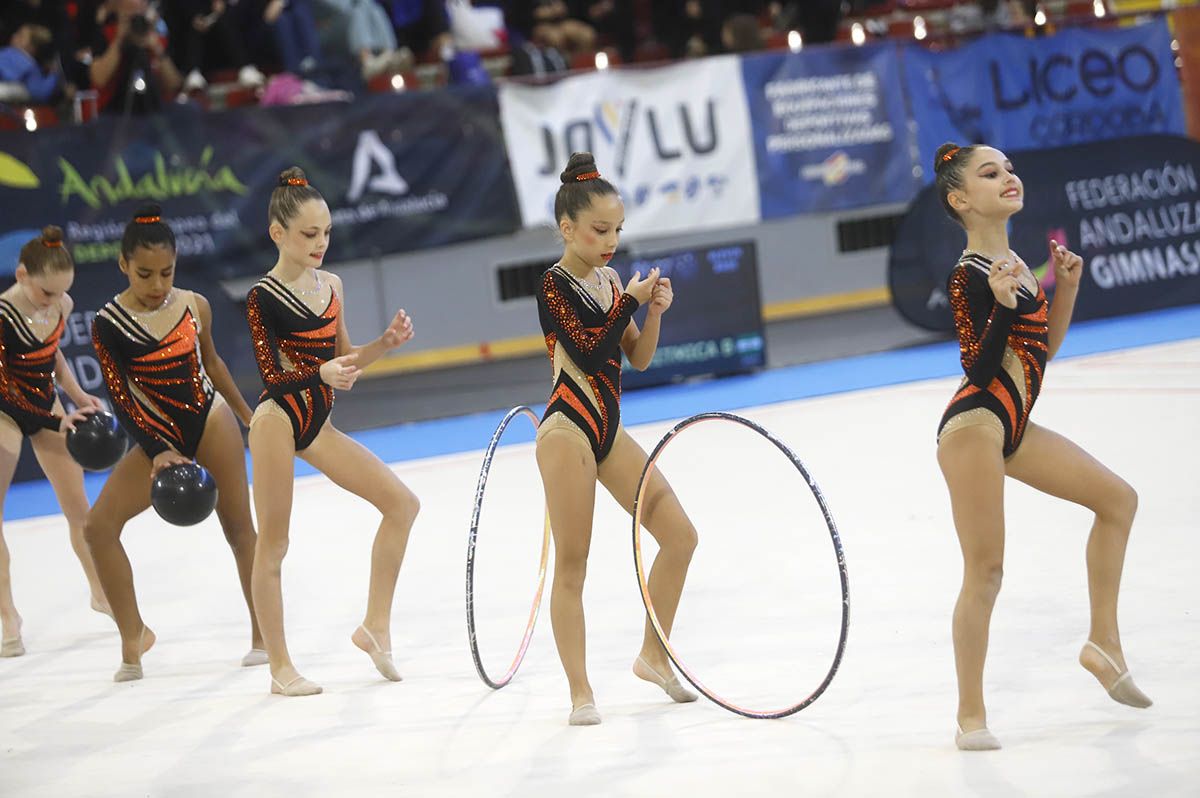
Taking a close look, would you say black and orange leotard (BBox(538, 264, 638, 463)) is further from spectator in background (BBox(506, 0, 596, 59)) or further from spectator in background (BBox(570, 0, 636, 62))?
spectator in background (BBox(570, 0, 636, 62))

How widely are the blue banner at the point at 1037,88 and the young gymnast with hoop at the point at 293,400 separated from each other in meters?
9.82

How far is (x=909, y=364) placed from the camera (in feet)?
37.6

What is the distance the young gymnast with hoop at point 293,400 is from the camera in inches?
193

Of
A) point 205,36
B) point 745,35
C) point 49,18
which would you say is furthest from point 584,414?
point 745,35

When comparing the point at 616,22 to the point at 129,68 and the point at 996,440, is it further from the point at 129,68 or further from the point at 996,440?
the point at 996,440

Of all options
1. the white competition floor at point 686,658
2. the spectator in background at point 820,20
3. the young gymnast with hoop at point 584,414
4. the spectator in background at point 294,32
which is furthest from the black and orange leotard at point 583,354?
the spectator in background at point 820,20

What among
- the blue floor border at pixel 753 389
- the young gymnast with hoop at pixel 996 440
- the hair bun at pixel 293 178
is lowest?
the blue floor border at pixel 753 389

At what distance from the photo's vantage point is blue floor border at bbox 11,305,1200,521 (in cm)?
1003

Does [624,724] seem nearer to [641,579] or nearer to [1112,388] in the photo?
[641,579]

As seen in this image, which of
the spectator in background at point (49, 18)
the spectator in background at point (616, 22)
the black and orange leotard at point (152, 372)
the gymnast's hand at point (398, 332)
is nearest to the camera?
the gymnast's hand at point (398, 332)

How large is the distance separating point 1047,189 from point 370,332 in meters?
6.25

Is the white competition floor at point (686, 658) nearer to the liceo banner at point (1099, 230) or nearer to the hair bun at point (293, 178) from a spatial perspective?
the hair bun at point (293, 178)

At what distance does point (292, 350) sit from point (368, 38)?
30.1 feet

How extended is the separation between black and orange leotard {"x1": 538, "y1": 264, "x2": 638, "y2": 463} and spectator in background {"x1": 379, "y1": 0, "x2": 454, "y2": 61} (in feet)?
34.2
